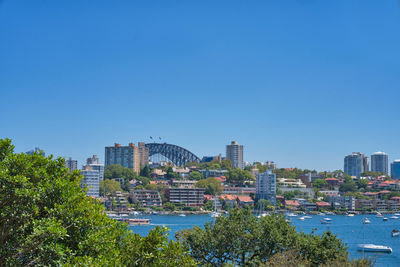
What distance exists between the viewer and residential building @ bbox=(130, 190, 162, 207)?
2221 inches

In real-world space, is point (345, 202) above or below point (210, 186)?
below

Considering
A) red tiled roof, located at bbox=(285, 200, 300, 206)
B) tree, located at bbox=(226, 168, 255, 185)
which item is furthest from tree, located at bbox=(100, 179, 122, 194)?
tree, located at bbox=(226, 168, 255, 185)

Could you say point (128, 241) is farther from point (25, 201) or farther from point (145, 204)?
point (145, 204)

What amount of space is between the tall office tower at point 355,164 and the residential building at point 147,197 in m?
61.8

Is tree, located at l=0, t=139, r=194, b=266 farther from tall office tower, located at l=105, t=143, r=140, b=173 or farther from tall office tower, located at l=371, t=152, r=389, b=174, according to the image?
tall office tower, located at l=371, t=152, r=389, b=174

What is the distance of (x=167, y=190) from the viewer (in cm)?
5853

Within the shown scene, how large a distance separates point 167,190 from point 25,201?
53.9m

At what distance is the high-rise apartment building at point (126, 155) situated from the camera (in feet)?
255

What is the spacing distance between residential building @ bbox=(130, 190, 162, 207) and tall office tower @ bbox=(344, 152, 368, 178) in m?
61.8

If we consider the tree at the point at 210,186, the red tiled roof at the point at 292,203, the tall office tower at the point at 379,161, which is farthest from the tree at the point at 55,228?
the tall office tower at the point at 379,161

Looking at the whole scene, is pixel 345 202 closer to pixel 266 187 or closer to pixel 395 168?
pixel 266 187

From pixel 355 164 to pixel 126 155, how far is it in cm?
5520

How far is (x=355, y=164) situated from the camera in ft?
347

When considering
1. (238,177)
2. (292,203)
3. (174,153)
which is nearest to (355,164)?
(174,153)
